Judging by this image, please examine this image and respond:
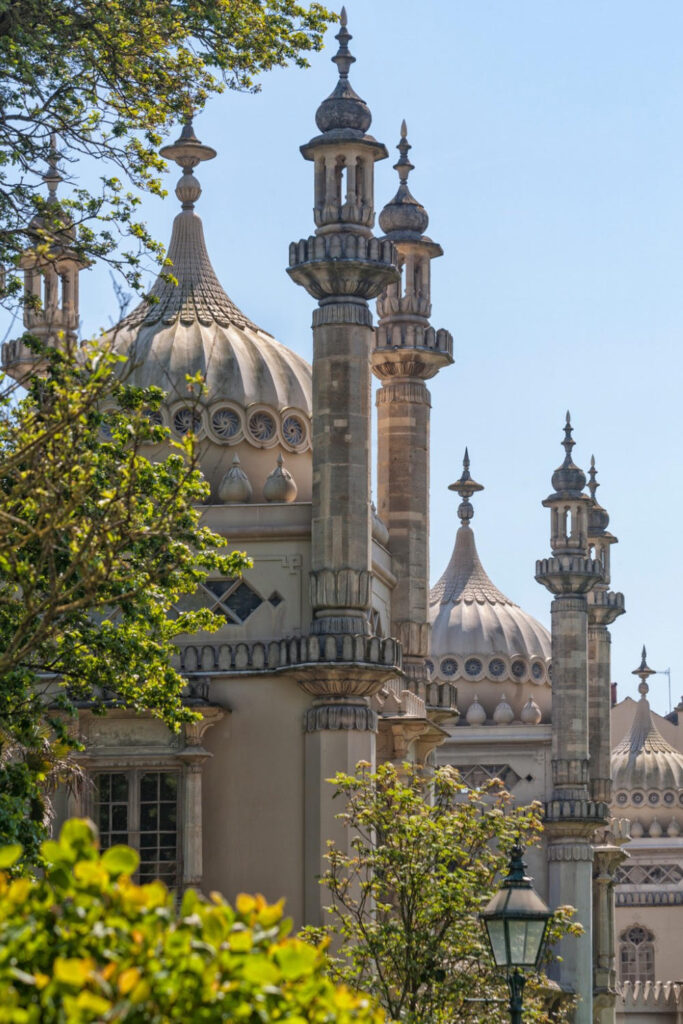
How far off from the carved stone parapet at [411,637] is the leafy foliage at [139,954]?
105 feet

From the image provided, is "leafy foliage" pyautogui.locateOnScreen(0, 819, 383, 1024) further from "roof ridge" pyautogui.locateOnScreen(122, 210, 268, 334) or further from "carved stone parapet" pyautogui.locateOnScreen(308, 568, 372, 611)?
"roof ridge" pyautogui.locateOnScreen(122, 210, 268, 334)

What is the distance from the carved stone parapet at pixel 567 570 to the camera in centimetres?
5684

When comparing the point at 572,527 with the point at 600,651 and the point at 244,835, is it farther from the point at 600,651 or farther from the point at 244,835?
the point at 244,835

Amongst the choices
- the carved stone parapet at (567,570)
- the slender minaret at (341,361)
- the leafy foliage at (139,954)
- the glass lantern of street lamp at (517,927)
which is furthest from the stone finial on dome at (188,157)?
the leafy foliage at (139,954)

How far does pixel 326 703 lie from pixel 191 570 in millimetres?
→ 14154

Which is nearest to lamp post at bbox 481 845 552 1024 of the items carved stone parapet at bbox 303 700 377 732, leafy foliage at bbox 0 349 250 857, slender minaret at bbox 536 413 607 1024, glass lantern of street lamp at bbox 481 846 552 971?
glass lantern of street lamp at bbox 481 846 552 971

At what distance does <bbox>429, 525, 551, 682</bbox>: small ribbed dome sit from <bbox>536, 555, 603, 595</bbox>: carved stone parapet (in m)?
6.64

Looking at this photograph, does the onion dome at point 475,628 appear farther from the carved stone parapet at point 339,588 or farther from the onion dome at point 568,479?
the carved stone parapet at point 339,588

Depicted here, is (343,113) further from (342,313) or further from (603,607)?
(603,607)

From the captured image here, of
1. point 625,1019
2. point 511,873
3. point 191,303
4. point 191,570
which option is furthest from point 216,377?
point 625,1019

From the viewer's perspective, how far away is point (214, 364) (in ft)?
129

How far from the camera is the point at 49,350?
19750 mm

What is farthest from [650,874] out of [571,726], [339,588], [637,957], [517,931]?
[517,931]

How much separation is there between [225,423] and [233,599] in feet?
11.6
